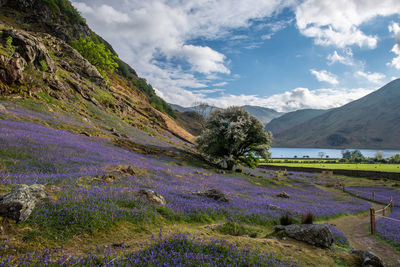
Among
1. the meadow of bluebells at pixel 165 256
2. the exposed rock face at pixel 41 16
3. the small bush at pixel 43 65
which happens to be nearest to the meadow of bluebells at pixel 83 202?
the meadow of bluebells at pixel 165 256

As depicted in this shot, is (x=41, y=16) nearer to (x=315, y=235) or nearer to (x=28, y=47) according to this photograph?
(x=28, y=47)

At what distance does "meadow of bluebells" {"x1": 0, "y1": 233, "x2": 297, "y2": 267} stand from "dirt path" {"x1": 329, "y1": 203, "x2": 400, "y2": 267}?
844 cm

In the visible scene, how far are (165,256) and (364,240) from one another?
49.5 feet

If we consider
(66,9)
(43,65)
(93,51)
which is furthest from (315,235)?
(66,9)

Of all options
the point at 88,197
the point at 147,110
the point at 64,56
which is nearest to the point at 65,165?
the point at 88,197

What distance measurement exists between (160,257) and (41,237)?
332 cm

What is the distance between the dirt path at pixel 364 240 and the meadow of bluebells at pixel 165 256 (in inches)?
332

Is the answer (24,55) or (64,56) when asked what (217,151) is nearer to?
(24,55)

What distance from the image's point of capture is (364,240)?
44.9 feet

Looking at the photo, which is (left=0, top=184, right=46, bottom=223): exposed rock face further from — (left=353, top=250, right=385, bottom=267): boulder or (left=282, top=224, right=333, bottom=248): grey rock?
(left=353, top=250, right=385, bottom=267): boulder

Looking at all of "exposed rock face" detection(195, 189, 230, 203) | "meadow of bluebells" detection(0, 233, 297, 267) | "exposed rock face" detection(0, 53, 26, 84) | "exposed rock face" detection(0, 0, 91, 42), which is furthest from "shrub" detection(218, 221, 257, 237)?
"exposed rock face" detection(0, 0, 91, 42)

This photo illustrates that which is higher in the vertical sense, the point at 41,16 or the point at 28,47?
the point at 41,16

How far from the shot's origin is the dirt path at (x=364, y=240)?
10547 millimetres

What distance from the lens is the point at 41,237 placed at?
558 centimetres
